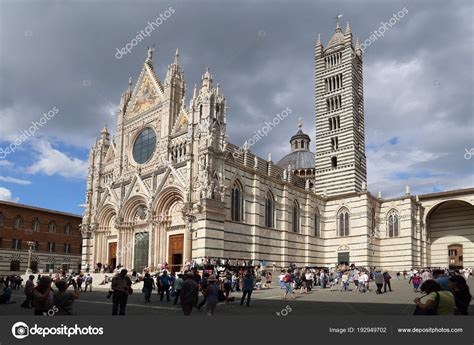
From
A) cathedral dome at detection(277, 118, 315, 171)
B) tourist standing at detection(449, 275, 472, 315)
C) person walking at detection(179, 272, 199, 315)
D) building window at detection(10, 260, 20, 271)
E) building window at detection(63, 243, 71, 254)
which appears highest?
cathedral dome at detection(277, 118, 315, 171)

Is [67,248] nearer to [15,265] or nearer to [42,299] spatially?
[15,265]

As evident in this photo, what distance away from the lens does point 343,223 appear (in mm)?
45406

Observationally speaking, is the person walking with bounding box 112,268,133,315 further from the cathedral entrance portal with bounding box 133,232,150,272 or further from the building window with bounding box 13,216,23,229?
the building window with bounding box 13,216,23,229

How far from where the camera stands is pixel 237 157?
37219mm

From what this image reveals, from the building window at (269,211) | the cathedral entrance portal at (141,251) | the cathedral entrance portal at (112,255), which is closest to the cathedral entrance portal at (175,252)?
the cathedral entrance portal at (141,251)

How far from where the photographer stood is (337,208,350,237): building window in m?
45.0

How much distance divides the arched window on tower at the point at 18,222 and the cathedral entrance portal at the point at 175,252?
23.9 metres

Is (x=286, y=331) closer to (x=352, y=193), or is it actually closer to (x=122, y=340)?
(x=122, y=340)

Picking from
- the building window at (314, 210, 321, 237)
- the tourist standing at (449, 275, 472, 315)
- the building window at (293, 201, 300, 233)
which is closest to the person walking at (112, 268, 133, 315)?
the tourist standing at (449, 275, 472, 315)

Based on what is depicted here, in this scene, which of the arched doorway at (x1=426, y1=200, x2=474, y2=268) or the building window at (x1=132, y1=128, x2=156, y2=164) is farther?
the arched doorway at (x1=426, y1=200, x2=474, y2=268)

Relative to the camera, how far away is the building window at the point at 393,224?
4603 centimetres

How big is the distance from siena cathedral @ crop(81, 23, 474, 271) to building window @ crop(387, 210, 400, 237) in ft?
0.34

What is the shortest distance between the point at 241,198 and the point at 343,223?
1495 cm

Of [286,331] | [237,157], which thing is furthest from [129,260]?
[286,331]
